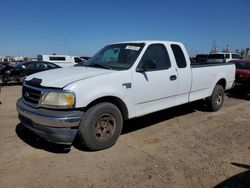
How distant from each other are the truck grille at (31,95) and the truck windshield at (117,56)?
141 centimetres

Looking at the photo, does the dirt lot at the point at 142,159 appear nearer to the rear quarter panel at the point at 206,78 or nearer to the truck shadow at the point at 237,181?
the truck shadow at the point at 237,181

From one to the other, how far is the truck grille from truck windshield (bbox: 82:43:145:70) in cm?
141

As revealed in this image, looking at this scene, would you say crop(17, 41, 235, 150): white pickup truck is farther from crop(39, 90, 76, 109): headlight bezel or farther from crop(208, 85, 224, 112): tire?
crop(208, 85, 224, 112): tire

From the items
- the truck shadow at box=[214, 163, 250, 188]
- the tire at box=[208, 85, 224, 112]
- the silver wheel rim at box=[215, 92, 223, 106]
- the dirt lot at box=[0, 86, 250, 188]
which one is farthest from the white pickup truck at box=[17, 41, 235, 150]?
the truck shadow at box=[214, 163, 250, 188]

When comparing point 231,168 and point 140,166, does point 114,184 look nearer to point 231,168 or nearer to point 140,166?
point 140,166

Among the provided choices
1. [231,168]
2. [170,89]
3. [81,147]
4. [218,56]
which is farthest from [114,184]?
[218,56]

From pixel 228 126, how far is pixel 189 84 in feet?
4.44

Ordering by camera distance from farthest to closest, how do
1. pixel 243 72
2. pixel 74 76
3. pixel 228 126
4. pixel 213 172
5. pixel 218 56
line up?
pixel 218 56 < pixel 243 72 < pixel 228 126 < pixel 74 76 < pixel 213 172

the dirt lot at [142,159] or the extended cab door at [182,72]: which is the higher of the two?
the extended cab door at [182,72]

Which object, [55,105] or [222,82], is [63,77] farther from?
[222,82]

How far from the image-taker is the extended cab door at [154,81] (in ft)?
16.0

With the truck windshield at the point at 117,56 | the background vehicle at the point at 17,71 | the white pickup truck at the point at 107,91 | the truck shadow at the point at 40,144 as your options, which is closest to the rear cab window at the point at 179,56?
the white pickup truck at the point at 107,91

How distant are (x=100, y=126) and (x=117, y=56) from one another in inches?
66.3

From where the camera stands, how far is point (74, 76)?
4.31m
